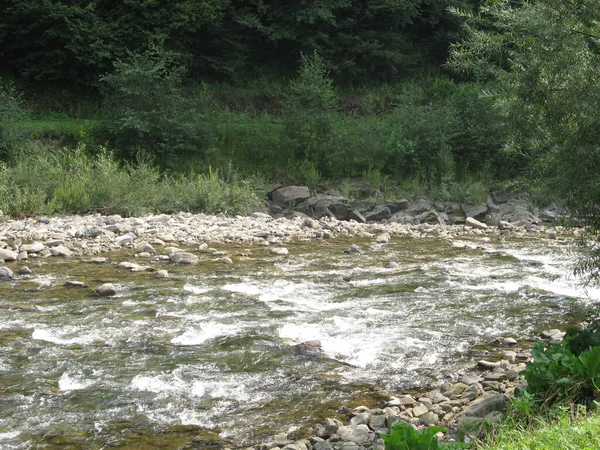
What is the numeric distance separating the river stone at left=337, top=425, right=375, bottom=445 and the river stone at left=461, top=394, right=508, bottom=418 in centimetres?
70

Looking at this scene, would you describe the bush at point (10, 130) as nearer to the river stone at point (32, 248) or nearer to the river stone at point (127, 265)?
the river stone at point (32, 248)

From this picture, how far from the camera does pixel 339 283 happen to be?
9.89m

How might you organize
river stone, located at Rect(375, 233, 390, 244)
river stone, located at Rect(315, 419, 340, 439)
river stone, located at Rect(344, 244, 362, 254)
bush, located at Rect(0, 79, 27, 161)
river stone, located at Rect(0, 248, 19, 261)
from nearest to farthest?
1. river stone, located at Rect(315, 419, 340, 439)
2. river stone, located at Rect(0, 248, 19, 261)
3. river stone, located at Rect(344, 244, 362, 254)
4. river stone, located at Rect(375, 233, 390, 244)
5. bush, located at Rect(0, 79, 27, 161)

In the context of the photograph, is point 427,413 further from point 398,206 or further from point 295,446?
point 398,206

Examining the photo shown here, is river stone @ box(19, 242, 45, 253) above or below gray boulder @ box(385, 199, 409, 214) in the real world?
above

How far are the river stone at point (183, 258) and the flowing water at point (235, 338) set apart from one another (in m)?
0.39

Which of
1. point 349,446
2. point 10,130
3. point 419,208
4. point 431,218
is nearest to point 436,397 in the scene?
point 349,446

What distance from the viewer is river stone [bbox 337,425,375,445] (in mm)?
4695

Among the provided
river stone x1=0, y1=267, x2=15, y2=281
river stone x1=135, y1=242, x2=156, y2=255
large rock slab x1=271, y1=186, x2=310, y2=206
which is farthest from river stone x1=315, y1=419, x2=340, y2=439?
large rock slab x1=271, y1=186, x2=310, y2=206

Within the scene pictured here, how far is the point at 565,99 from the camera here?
524 centimetres

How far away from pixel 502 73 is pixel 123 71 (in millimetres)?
15276

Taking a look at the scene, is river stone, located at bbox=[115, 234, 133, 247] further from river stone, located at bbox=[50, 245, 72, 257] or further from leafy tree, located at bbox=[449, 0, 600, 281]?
leafy tree, located at bbox=[449, 0, 600, 281]

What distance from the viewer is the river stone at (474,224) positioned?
16.6 meters

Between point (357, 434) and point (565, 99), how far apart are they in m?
2.99
